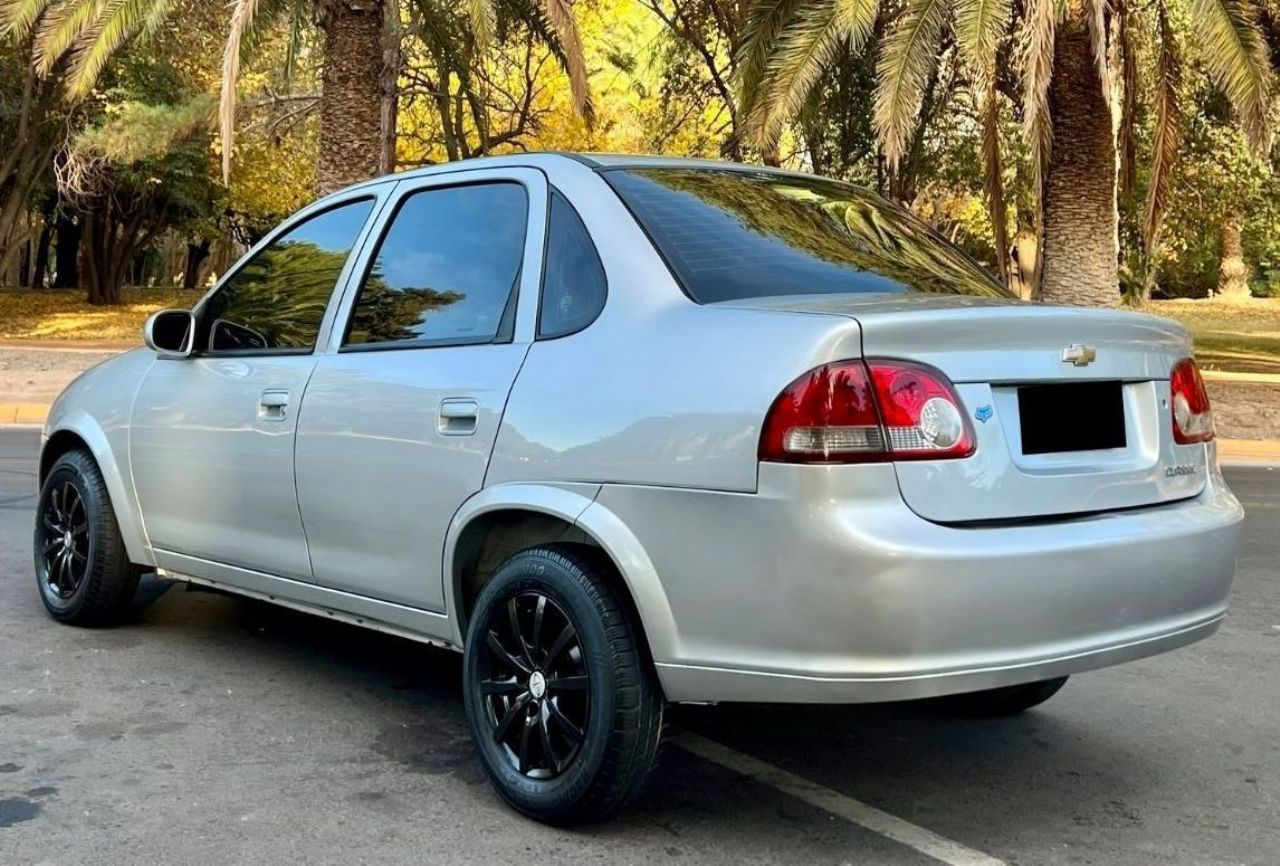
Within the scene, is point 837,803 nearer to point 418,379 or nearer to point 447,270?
point 418,379

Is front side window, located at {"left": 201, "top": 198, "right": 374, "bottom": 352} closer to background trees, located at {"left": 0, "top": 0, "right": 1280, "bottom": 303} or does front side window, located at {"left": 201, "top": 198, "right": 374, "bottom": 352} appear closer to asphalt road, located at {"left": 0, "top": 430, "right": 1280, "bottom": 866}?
asphalt road, located at {"left": 0, "top": 430, "right": 1280, "bottom": 866}

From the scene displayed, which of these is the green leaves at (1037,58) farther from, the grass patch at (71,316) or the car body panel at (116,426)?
the grass patch at (71,316)

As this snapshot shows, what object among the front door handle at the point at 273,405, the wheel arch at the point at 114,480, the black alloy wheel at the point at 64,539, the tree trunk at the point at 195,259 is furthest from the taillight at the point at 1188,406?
the tree trunk at the point at 195,259

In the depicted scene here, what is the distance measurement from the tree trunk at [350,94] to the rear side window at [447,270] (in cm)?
1227

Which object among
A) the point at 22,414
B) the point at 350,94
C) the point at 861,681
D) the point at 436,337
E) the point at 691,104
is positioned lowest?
the point at 22,414

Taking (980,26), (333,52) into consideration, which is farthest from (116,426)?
(333,52)

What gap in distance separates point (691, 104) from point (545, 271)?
23.4 m

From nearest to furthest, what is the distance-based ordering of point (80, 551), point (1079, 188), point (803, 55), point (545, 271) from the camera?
point (545, 271)
point (80, 551)
point (803, 55)
point (1079, 188)

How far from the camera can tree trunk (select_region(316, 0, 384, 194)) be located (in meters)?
16.3

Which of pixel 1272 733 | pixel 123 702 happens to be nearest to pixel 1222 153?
pixel 1272 733

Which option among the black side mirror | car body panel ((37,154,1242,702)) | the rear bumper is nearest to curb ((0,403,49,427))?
the black side mirror

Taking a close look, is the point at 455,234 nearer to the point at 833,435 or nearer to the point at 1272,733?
the point at 833,435

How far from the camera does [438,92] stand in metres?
26.3

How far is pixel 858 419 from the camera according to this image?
129 inches
